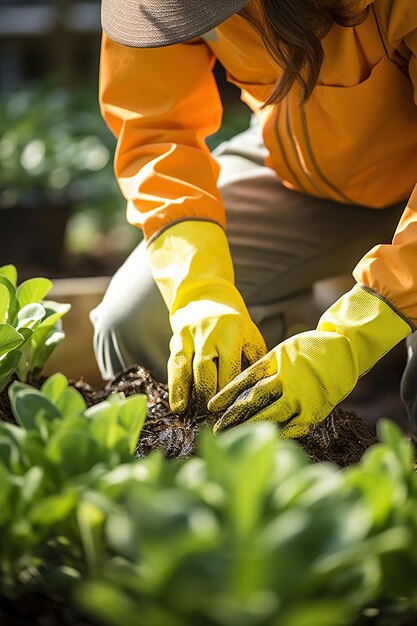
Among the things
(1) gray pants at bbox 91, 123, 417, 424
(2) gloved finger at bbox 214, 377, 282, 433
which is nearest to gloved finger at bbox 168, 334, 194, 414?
(2) gloved finger at bbox 214, 377, 282, 433

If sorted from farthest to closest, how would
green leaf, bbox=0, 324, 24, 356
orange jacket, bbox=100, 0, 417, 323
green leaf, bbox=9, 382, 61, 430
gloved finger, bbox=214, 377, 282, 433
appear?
→ orange jacket, bbox=100, 0, 417, 323, gloved finger, bbox=214, 377, 282, 433, green leaf, bbox=0, 324, 24, 356, green leaf, bbox=9, 382, 61, 430

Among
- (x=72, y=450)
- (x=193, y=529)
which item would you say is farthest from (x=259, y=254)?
(x=193, y=529)

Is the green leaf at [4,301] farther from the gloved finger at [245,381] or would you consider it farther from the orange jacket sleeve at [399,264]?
the orange jacket sleeve at [399,264]

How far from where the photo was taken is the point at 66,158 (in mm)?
3693

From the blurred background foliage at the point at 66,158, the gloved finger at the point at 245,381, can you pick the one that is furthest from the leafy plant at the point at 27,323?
the blurred background foliage at the point at 66,158

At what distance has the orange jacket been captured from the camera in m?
1.60

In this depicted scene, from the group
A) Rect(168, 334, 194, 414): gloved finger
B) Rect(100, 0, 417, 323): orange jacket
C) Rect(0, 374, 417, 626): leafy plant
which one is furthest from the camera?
Rect(100, 0, 417, 323): orange jacket

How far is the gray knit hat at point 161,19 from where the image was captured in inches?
49.5

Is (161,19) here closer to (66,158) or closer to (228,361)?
(228,361)

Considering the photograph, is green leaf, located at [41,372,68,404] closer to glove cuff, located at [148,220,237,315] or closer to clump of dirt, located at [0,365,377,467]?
clump of dirt, located at [0,365,377,467]

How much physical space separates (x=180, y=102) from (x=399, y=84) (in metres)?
0.43

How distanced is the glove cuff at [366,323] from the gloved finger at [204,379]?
19 centimetres

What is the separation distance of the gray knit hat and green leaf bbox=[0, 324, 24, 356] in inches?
18.1

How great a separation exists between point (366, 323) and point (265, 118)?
1.96ft
